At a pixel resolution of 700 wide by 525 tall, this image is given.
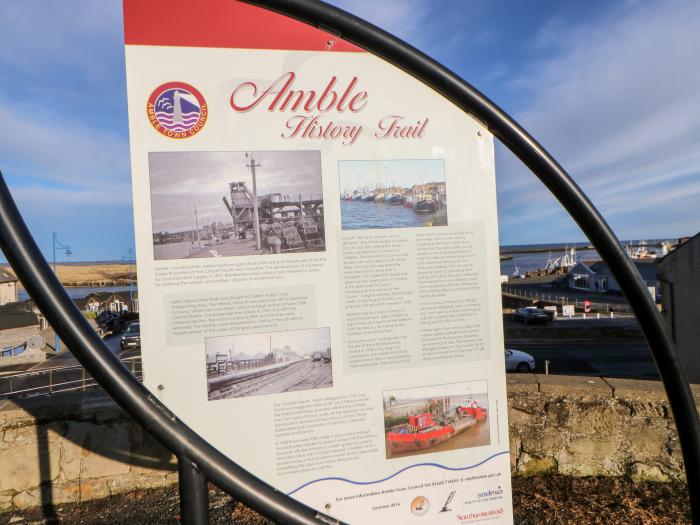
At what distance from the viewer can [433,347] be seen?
1759 millimetres

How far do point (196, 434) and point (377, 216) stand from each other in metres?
1.05

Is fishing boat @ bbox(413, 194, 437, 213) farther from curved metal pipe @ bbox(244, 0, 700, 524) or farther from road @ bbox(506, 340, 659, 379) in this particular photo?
road @ bbox(506, 340, 659, 379)

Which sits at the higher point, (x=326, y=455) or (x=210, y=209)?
(x=210, y=209)

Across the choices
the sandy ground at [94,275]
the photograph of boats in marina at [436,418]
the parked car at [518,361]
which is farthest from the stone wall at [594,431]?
the sandy ground at [94,275]

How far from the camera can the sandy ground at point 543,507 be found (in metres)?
2.35

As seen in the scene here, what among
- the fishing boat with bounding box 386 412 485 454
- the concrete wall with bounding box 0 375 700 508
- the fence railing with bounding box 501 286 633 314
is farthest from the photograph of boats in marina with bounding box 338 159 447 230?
the fence railing with bounding box 501 286 633 314

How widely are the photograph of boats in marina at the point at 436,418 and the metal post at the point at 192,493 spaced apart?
2.82ft

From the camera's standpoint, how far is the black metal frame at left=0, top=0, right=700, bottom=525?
869 mm

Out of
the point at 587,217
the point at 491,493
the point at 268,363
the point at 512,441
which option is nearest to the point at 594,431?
the point at 512,441

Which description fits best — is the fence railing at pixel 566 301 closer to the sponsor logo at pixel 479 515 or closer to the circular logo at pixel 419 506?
the sponsor logo at pixel 479 515

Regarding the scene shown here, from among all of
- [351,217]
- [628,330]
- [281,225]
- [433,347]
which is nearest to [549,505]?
[433,347]

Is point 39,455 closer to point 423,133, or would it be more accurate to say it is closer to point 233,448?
point 233,448

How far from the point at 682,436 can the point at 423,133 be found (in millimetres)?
1487

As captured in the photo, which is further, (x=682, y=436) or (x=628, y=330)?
(x=628, y=330)
